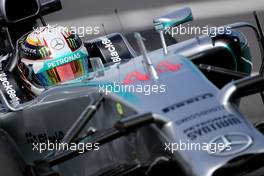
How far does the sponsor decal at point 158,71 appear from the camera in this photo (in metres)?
4.21

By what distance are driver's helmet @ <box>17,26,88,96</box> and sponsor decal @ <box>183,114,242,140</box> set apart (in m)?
1.14

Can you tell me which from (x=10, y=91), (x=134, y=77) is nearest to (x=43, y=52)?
(x=10, y=91)

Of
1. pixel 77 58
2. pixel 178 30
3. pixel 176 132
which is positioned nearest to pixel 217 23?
Result: pixel 178 30

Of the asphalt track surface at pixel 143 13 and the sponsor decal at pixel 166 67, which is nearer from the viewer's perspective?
the sponsor decal at pixel 166 67

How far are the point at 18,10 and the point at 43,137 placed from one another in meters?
1.22

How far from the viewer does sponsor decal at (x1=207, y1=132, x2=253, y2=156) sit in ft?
12.0

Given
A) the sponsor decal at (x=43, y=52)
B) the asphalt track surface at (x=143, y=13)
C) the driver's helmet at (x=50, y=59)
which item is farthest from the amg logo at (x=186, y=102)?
the asphalt track surface at (x=143, y=13)

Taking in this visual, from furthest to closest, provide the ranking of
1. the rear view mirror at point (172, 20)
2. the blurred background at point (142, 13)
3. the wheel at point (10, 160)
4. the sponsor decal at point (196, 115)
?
the blurred background at point (142, 13)
the rear view mirror at point (172, 20)
the wheel at point (10, 160)
the sponsor decal at point (196, 115)

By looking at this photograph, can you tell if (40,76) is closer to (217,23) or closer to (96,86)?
(96,86)

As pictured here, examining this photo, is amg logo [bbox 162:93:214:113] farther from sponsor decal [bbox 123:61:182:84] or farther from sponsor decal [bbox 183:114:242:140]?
sponsor decal [bbox 123:61:182:84]

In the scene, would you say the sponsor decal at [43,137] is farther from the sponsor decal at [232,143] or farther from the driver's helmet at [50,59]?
the sponsor decal at [232,143]

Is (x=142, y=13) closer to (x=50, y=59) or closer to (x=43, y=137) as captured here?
(x=50, y=59)

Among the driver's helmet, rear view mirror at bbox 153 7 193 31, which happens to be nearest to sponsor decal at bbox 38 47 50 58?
the driver's helmet

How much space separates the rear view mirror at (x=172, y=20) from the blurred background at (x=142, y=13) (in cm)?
239
